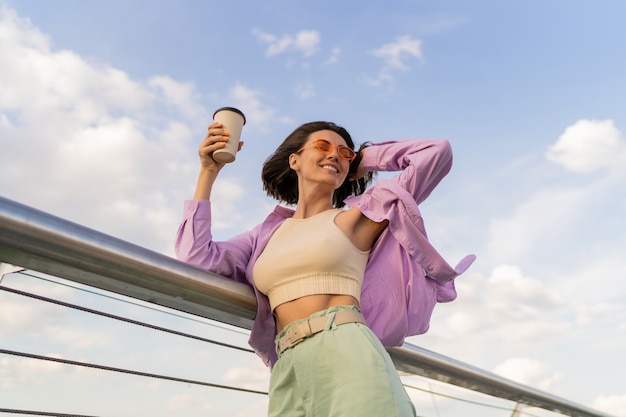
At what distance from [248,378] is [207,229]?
1.77 feet

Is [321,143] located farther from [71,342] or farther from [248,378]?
[71,342]

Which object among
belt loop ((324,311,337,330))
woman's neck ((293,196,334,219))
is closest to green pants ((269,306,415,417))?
belt loop ((324,311,337,330))

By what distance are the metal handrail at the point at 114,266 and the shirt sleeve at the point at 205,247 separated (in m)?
0.33

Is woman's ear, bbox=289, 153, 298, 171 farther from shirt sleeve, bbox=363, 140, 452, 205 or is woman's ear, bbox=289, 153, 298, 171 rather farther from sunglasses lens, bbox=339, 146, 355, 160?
shirt sleeve, bbox=363, 140, 452, 205

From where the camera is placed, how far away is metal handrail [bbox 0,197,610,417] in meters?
1.21

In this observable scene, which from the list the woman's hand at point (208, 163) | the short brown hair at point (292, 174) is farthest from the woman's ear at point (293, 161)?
the woman's hand at point (208, 163)

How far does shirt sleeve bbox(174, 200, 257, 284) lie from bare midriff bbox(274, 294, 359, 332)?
0.33m

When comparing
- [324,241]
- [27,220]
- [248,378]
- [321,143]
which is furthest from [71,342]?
[321,143]

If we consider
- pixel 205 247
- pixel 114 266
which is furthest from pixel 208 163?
pixel 114 266

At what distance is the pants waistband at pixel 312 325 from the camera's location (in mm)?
1756

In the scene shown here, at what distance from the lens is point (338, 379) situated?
1.66 metres

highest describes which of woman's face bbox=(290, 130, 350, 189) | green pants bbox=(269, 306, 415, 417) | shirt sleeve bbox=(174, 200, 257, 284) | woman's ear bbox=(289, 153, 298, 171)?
woman's ear bbox=(289, 153, 298, 171)

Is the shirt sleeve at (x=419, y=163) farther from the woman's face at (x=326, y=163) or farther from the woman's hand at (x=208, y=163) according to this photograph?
the woman's hand at (x=208, y=163)

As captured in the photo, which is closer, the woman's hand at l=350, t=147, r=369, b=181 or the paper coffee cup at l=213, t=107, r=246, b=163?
the paper coffee cup at l=213, t=107, r=246, b=163
